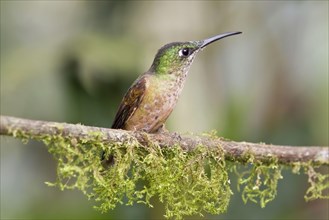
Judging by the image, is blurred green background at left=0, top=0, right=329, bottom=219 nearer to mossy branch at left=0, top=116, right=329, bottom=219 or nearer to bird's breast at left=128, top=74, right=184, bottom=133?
bird's breast at left=128, top=74, right=184, bottom=133

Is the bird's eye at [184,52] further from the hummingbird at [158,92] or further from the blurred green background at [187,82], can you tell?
the blurred green background at [187,82]

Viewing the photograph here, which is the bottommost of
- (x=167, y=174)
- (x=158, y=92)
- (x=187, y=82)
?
(x=167, y=174)

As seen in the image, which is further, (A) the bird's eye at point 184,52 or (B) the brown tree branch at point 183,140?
(A) the bird's eye at point 184,52

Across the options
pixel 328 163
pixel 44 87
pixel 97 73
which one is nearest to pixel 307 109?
pixel 97 73

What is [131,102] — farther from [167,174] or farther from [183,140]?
[167,174]

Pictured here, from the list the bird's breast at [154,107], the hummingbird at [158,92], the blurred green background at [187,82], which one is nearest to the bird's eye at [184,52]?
the hummingbird at [158,92]

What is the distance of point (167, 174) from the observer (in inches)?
130

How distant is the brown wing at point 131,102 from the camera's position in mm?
4016

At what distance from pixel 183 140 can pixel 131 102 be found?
0.68 metres

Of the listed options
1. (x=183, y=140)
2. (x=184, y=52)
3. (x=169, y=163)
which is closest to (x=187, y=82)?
(x=184, y=52)

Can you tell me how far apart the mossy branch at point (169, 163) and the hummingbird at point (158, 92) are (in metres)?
0.54

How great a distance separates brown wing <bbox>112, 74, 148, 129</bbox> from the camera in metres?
4.02

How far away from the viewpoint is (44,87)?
5.18 metres

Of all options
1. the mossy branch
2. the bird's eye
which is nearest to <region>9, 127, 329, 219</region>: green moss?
the mossy branch
